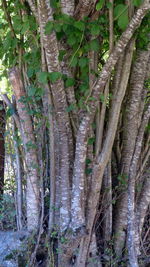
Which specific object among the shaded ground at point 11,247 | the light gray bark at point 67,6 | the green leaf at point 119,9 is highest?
the light gray bark at point 67,6

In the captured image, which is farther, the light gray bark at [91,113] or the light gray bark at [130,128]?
the light gray bark at [130,128]

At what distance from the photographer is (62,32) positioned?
2.46 metres

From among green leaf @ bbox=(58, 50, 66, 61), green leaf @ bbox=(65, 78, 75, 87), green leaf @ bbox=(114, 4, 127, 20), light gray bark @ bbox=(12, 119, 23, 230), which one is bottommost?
light gray bark @ bbox=(12, 119, 23, 230)

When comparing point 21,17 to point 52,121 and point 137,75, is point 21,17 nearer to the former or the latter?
point 52,121

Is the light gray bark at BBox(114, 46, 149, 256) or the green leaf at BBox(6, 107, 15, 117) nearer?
the light gray bark at BBox(114, 46, 149, 256)

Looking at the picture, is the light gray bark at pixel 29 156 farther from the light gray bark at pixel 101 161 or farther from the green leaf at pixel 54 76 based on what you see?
the green leaf at pixel 54 76

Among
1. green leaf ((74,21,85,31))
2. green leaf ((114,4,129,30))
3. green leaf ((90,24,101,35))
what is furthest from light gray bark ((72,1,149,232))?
green leaf ((74,21,85,31))

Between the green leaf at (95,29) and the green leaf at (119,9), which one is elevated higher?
the green leaf at (119,9)

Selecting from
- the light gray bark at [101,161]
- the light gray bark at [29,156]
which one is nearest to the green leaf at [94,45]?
the light gray bark at [101,161]

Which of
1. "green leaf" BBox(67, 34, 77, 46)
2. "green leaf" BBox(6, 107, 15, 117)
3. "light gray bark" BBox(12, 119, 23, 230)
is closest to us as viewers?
"green leaf" BBox(67, 34, 77, 46)

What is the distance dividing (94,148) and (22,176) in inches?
39.5

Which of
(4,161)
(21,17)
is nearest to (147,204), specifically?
(4,161)

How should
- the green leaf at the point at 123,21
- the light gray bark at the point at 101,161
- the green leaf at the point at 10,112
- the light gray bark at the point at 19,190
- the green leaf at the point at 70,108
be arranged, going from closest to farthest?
1. the green leaf at the point at 123,21
2. the green leaf at the point at 70,108
3. the light gray bark at the point at 101,161
4. the green leaf at the point at 10,112
5. the light gray bark at the point at 19,190

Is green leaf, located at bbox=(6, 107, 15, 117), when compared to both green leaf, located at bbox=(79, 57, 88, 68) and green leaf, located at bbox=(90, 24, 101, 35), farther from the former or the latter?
green leaf, located at bbox=(90, 24, 101, 35)
